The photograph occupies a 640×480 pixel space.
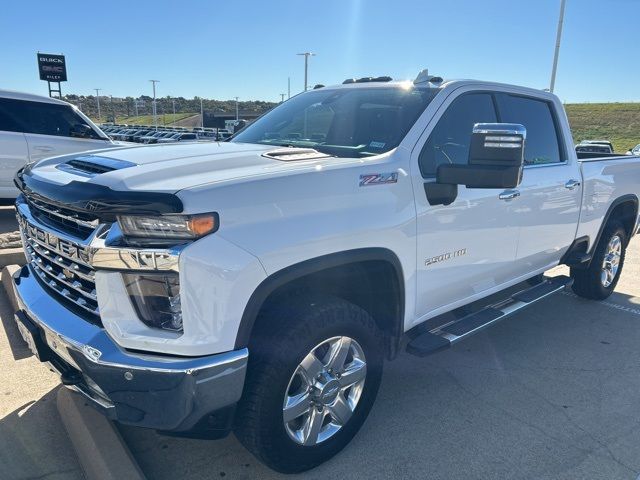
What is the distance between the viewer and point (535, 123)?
4258 mm

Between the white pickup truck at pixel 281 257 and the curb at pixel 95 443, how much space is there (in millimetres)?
320

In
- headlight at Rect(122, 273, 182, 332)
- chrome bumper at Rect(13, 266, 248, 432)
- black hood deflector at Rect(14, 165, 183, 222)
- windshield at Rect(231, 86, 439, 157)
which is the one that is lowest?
chrome bumper at Rect(13, 266, 248, 432)

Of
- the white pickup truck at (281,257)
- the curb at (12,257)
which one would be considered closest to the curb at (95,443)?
the white pickup truck at (281,257)

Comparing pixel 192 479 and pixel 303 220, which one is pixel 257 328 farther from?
pixel 192 479

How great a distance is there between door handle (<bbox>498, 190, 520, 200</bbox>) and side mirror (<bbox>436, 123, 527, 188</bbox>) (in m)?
0.72

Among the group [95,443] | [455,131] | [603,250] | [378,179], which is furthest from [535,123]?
[95,443]

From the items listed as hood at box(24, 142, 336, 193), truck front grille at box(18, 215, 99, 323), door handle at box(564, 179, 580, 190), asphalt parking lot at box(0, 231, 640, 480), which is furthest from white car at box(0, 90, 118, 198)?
door handle at box(564, 179, 580, 190)

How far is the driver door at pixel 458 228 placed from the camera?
2.95 m

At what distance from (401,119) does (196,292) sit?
5.75ft

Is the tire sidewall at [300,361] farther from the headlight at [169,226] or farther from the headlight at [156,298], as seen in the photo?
the headlight at [169,226]

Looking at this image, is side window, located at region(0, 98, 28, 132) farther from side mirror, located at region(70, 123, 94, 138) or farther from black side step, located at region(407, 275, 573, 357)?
black side step, located at region(407, 275, 573, 357)

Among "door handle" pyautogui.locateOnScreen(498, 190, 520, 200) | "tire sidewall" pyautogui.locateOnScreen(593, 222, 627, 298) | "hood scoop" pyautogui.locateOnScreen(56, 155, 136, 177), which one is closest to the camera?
"hood scoop" pyautogui.locateOnScreen(56, 155, 136, 177)

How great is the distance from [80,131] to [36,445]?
6.70 m

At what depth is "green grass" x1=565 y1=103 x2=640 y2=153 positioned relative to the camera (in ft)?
161
